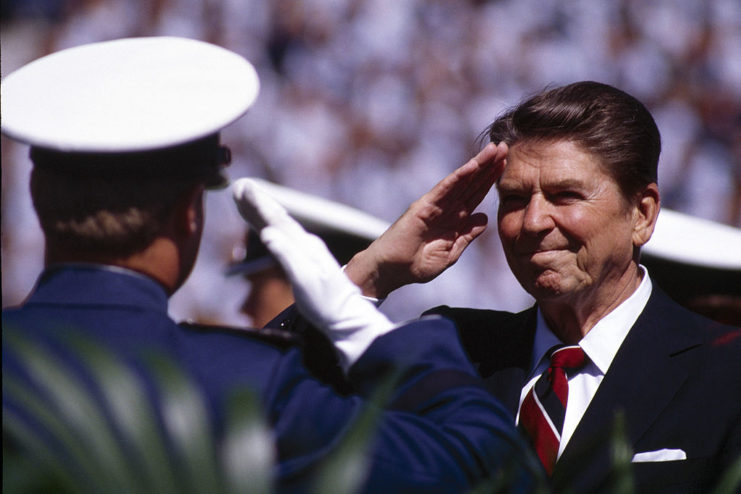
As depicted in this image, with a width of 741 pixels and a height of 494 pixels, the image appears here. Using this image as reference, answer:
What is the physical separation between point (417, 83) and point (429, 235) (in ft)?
10.0

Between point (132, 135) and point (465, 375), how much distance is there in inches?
31.1

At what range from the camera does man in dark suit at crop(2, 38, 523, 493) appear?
1.68m

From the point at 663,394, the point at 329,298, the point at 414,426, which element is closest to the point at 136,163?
the point at 329,298

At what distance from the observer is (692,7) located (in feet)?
19.9

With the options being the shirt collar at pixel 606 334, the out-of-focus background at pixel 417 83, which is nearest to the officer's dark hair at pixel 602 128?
the shirt collar at pixel 606 334

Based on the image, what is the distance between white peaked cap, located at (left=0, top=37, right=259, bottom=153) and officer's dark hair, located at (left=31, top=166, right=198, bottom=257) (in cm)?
7

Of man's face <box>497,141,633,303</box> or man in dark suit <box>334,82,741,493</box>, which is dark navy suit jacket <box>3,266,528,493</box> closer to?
man in dark suit <box>334,82,741,493</box>

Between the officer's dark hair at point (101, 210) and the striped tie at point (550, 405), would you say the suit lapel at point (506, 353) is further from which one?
the officer's dark hair at point (101, 210)

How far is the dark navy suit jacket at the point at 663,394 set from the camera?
233 centimetres

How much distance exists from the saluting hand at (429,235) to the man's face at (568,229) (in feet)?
0.46

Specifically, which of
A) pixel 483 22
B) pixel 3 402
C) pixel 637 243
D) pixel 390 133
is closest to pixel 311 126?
pixel 390 133

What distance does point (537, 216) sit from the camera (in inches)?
109

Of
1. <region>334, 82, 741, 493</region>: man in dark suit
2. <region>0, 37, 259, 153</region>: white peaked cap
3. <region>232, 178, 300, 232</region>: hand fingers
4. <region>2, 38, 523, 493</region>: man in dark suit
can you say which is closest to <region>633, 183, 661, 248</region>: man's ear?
<region>334, 82, 741, 493</region>: man in dark suit

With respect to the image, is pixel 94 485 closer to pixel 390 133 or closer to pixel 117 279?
pixel 117 279
